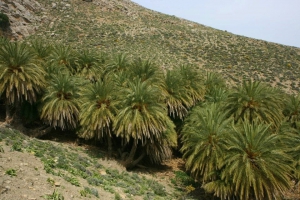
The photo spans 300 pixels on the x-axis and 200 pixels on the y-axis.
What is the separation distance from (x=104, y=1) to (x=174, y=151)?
48.8 m

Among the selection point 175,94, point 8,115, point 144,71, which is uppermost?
point 144,71

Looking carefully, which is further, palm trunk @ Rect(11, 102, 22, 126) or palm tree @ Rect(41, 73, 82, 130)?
palm trunk @ Rect(11, 102, 22, 126)

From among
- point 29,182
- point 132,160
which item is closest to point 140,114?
point 132,160

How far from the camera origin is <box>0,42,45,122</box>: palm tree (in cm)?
2084

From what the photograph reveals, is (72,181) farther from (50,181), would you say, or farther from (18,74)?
(18,74)

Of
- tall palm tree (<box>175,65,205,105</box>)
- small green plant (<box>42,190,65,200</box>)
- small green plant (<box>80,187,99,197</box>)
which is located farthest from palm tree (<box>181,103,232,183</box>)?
small green plant (<box>42,190,65,200</box>)

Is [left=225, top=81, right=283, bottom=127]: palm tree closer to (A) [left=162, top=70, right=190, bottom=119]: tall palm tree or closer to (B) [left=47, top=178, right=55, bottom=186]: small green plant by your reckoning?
(A) [left=162, top=70, right=190, bottom=119]: tall palm tree

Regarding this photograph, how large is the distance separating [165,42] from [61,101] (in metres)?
34.1

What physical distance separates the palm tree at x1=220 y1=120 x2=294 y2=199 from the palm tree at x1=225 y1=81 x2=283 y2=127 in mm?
4774

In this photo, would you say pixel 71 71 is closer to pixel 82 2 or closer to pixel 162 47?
pixel 162 47

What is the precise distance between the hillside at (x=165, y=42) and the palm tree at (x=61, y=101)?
2208cm

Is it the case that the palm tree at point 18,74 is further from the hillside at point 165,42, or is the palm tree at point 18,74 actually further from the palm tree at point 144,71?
the hillside at point 165,42

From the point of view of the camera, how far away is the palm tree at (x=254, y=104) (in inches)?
845

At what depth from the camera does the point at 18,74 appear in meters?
21.1
